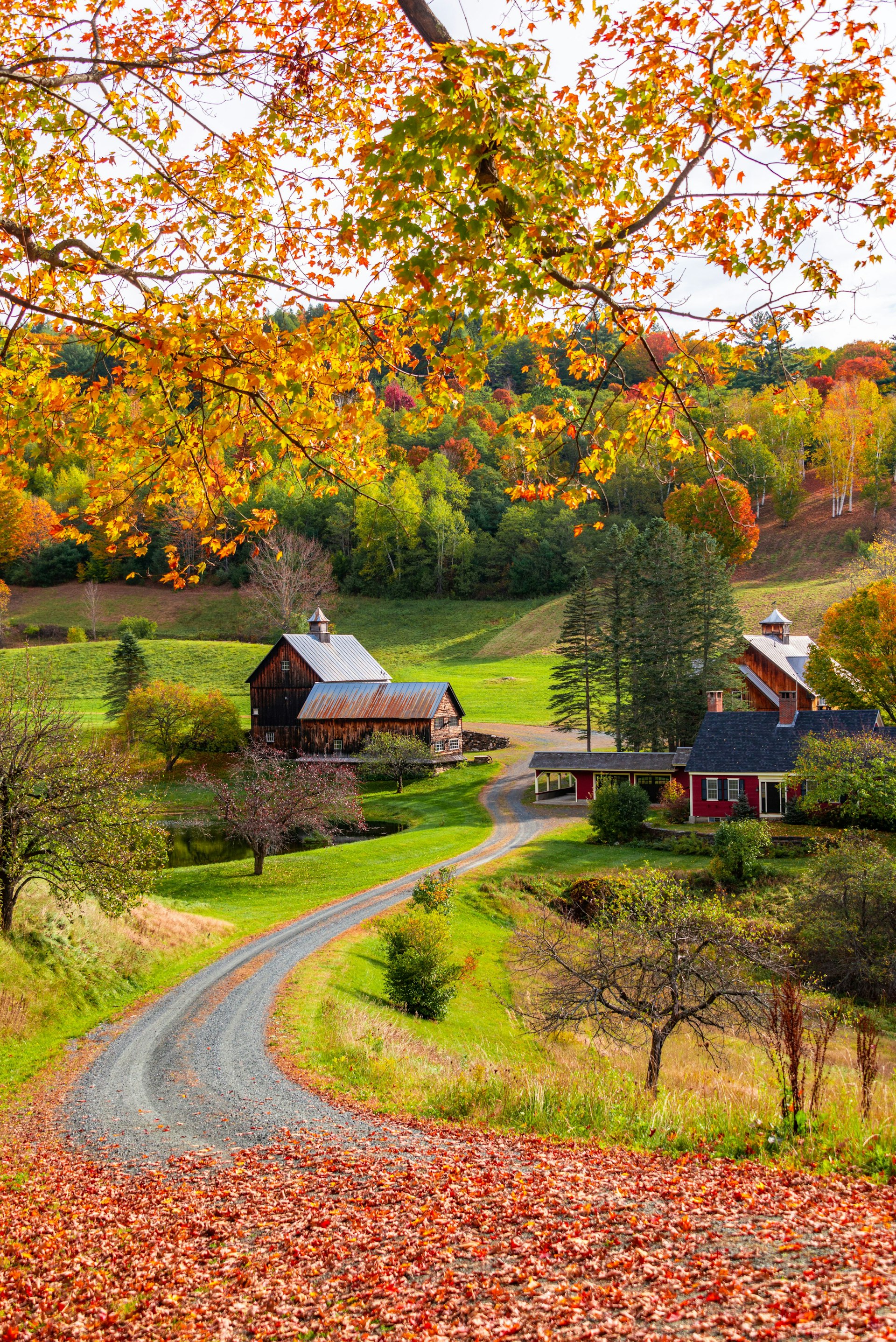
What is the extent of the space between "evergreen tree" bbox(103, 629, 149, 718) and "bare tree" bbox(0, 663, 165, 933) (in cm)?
4044

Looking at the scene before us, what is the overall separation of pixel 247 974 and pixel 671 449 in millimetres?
17828

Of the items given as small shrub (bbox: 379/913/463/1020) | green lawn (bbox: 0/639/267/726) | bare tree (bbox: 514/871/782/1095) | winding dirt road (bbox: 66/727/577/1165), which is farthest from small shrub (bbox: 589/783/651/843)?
green lawn (bbox: 0/639/267/726)

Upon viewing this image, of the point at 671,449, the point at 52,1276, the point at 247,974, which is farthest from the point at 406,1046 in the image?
the point at 671,449

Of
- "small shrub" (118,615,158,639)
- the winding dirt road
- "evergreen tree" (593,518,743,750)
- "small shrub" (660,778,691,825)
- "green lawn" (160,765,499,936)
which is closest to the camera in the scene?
the winding dirt road

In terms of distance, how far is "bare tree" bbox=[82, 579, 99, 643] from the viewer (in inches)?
3305

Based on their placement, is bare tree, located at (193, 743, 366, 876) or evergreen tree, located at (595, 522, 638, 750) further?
evergreen tree, located at (595, 522, 638, 750)

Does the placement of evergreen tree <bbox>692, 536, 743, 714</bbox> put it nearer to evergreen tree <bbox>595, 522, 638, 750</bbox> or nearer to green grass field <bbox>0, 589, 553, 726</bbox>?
evergreen tree <bbox>595, 522, 638, 750</bbox>

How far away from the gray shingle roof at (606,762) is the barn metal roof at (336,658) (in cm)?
1470

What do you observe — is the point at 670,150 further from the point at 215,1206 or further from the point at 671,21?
the point at 215,1206

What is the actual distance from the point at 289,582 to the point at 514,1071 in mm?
71174

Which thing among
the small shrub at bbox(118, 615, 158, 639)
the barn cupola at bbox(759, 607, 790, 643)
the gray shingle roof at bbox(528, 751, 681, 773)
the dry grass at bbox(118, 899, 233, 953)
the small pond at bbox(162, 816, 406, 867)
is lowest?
the small pond at bbox(162, 816, 406, 867)

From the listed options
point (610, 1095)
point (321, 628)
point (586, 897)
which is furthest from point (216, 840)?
point (610, 1095)

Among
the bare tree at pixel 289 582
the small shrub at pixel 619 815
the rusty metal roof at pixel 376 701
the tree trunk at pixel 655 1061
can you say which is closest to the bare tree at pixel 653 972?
the tree trunk at pixel 655 1061

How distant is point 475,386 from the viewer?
218 inches
